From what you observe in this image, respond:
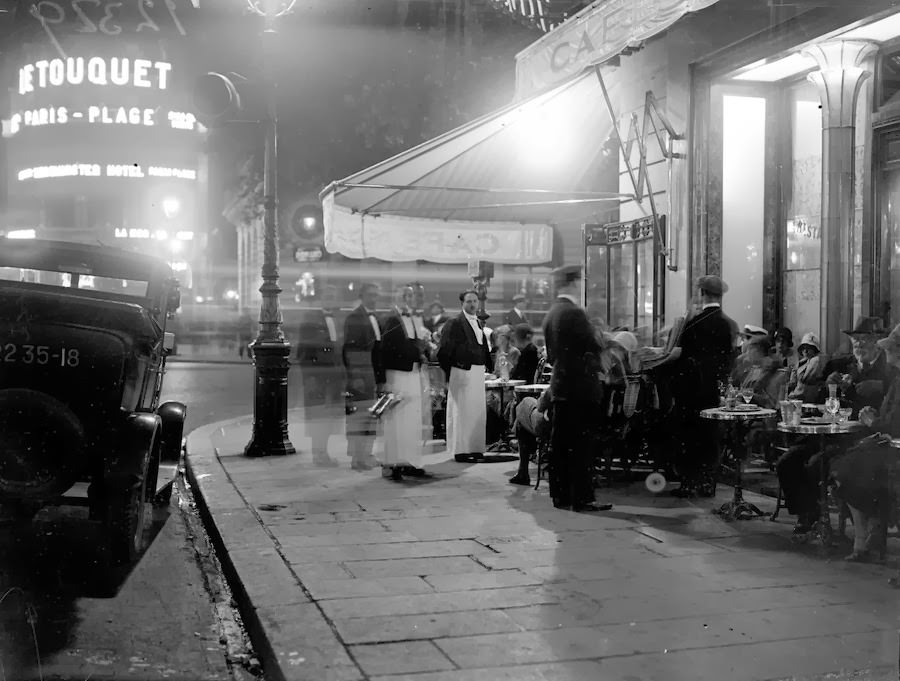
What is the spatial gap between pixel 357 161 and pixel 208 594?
24.0m

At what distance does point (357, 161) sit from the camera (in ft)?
95.2

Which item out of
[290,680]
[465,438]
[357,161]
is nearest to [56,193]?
[357,161]

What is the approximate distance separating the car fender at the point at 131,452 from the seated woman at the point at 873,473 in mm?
4424

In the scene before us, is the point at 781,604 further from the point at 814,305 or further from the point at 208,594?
the point at 814,305

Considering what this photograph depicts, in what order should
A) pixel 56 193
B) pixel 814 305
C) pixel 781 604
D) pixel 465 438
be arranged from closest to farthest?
pixel 781 604 → pixel 814 305 → pixel 465 438 → pixel 56 193

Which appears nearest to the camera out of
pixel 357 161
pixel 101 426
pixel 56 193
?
pixel 101 426

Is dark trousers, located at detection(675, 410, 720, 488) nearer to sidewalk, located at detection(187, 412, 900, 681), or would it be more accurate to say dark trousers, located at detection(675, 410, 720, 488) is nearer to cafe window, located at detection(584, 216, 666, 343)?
sidewalk, located at detection(187, 412, 900, 681)

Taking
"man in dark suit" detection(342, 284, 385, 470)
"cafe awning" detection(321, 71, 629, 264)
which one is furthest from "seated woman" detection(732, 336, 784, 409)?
"man in dark suit" detection(342, 284, 385, 470)

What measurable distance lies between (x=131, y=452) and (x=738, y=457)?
14.8 ft

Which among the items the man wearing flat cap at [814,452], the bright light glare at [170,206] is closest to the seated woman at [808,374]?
the man wearing flat cap at [814,452]

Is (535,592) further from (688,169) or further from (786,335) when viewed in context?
(688,169)

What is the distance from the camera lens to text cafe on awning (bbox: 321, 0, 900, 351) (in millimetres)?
8922

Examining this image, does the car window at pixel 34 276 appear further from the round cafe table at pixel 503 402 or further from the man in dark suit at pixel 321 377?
the round cafe table at pixel 503 402

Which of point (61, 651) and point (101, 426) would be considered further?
point (101, 426)
